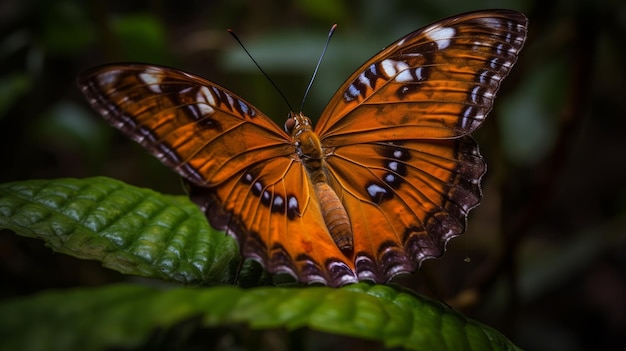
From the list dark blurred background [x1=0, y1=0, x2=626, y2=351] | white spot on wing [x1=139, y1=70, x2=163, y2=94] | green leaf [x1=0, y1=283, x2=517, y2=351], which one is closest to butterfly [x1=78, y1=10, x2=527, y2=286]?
white spot on wing [x1=139, y1=70, x2=163, y2=94]

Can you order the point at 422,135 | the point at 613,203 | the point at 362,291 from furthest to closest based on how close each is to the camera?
the point at 613,203 < the point at 422,135 < the point at 362,291

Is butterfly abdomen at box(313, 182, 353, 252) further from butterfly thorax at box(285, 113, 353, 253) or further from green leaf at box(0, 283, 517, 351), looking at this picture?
green leaf at box(0, 283, 517, 351)

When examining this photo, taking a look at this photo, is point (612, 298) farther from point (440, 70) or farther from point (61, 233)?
point (61, 233)

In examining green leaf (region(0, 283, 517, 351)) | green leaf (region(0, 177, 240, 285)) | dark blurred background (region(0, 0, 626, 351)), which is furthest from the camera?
dark blurred background (region(0, 0, 626, 351))

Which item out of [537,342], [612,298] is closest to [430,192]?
[537,342]

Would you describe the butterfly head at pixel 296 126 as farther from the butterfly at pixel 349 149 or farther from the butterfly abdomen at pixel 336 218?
the butterfly abdomen at pixel 336 218

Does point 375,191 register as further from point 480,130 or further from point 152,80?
point 480,130
